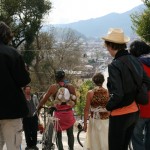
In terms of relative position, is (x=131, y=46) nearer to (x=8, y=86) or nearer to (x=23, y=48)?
(x=8, y=86)

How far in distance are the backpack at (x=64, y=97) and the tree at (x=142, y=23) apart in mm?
21532

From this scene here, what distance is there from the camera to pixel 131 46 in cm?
609

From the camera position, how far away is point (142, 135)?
6309 millimetres

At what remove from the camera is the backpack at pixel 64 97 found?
7.84 meters

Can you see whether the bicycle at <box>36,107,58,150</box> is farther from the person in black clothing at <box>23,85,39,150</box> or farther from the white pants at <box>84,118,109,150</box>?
the person in black clothing at <box>23,85,39,150</box>

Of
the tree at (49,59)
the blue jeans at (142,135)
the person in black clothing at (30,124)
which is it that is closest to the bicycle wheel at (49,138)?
the person in black clothing at (30,124)

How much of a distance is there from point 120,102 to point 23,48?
135ft

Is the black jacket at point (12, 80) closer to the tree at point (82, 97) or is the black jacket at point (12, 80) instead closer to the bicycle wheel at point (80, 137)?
the bicycle wheel at point (80, 137)

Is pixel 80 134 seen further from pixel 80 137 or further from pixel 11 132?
pixel 11 132

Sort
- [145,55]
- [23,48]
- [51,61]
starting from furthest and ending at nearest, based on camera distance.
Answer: [51,61], [23,48], [145,55]

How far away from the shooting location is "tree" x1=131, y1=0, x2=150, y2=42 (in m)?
29.4

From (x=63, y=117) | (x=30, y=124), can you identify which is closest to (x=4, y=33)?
(x=63, y=117)

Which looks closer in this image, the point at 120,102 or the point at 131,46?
the point at 120,102

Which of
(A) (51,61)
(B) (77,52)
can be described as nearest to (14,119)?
(A) (51,61)
